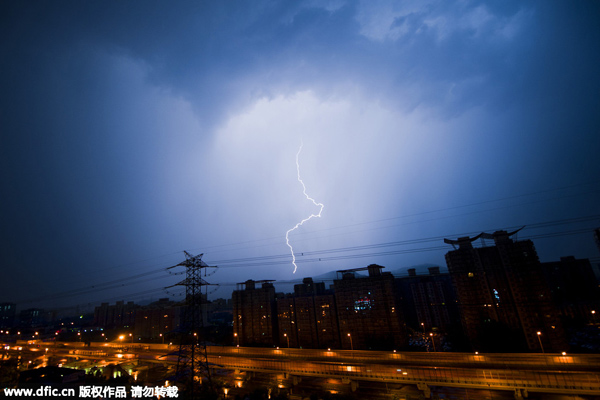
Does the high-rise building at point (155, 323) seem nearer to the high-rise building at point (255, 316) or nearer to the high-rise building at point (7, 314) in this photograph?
the high-rise building at point (255, 316)

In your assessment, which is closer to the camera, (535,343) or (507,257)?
(535,343)

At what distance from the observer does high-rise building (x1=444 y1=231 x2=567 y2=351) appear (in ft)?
168

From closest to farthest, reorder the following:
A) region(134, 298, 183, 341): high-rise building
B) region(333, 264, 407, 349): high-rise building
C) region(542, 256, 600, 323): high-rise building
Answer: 1. region(333, 264, 407, 349): high-rise building
2. region(134, 298, 183, 341): high-rise building
3. region(542, 256, 600, 323): high-rise building

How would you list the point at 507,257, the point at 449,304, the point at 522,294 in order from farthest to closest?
the point at 449,304 → the point at 507,257 → the point at 522,294

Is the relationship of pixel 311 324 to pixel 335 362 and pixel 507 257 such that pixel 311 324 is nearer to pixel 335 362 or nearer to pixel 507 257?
pixel 335 362

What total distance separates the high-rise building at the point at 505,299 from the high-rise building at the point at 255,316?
5237cm

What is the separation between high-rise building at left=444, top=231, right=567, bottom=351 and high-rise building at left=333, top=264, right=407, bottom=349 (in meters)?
16.8

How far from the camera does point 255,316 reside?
76.8 meters

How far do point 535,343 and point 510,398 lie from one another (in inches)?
1195

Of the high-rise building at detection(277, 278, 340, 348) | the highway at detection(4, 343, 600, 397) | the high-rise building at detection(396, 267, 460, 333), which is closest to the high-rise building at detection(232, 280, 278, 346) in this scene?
the high-rise building at detection(277, 278, 340, 348)

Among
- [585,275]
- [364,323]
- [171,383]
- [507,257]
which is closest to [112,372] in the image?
[171,383]

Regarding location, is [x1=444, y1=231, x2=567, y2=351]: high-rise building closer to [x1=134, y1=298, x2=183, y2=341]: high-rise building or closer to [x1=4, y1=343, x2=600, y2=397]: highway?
[x1=4, y1=343, x2=600, y2=397]: highway

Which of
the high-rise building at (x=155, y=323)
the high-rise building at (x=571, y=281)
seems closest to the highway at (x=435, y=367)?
the high-rise building at (x=155, y=323)

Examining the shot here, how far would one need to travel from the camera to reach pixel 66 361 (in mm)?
55562
